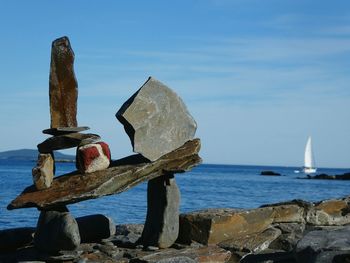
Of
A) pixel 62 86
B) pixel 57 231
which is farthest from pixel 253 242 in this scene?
pixel 62 86

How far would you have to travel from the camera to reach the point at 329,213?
13539 millimetres

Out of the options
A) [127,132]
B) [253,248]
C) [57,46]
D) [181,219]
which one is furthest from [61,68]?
[253,248]

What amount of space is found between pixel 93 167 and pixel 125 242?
1474mm

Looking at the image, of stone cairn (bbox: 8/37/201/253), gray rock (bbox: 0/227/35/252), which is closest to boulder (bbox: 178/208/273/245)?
stone cairn (bbox: 8/37/201/253)

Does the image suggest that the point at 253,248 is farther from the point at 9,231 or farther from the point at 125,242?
the point at 9,231

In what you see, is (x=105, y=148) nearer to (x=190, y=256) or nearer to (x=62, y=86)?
(x=62, y=86)

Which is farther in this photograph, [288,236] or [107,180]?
[288,236]

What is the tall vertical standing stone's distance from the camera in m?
11.6

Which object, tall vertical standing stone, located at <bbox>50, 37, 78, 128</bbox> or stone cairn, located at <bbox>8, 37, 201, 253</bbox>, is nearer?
stone cairn, located at <bbox>8, 37, 201, 253</bbox>

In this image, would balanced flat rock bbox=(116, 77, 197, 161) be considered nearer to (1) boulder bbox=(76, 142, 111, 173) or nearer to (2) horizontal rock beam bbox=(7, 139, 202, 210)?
(2) horizontal rock beam bbox=(7, 139, 202, 210)

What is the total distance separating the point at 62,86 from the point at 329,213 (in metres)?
5.46

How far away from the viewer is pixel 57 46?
38.1ft

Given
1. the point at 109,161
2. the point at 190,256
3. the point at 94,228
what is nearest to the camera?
the point at 190,256

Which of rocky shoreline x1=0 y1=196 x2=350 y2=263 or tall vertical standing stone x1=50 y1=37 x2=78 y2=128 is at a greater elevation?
tall vertical standing stone x1=50 y1=37 x2=78 y2=128
